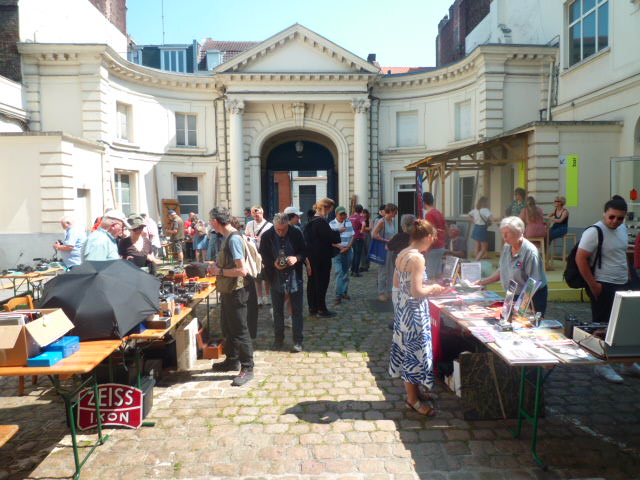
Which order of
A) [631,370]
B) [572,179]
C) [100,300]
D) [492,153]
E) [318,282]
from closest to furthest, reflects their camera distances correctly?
A: [100,300]
[631,370]
[318,282]
[572,179]
[492,153]

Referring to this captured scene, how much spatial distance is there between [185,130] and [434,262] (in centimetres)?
1568

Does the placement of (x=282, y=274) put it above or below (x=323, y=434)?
above

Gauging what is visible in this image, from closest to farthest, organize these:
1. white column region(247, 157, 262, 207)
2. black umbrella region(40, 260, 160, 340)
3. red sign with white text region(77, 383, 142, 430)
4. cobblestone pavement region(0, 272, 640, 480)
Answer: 1. cobblestone pavement region(0, 272, 640, 480)
2. black umbrella region(40, 260, 160, 340)
3. red sign with white text region(77, 383, 142, 430)
4. white column region(247, 157, 262, 207)

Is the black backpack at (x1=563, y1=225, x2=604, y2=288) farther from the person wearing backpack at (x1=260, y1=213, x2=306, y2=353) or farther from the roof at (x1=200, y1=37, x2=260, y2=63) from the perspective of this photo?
the roof at (x1=200, y1=37, x2=260, y2=63)

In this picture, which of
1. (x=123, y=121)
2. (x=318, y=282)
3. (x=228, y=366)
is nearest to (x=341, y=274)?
(x=318, y=282)

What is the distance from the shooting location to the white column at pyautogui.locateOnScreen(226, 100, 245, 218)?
18.5 m

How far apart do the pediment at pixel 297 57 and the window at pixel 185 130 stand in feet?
9.17

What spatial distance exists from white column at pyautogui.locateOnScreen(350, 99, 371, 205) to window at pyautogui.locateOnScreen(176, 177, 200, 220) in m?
6.80

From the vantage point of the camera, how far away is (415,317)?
4.09 m

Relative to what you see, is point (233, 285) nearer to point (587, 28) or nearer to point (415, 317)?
point (415, 317)

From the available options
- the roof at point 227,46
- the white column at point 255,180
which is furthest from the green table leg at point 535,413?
the roof at point 227,46

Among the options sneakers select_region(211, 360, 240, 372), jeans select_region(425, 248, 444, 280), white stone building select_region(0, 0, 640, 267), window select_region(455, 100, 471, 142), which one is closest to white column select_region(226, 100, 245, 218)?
white stone building select_region(0, 0, 640, 267)

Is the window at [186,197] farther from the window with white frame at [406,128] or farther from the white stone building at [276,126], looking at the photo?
the window with white frame at [406,128]

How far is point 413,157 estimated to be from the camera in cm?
1942
